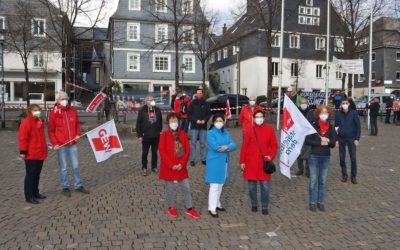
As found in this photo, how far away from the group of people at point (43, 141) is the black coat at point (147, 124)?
2.06 m

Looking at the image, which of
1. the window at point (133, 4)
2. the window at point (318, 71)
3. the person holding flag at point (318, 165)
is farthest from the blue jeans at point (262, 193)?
the window at point (318, 71)

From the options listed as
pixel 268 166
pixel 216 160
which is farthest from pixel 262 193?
pixel 216 160

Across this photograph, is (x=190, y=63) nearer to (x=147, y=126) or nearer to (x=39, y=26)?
(x=39, y=26)

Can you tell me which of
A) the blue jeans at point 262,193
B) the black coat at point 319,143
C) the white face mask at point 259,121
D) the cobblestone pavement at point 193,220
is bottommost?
the cobblestone pavement at point 193,220

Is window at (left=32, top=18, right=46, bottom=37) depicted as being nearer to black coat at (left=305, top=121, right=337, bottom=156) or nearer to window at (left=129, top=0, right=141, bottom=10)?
window at (left=129, top=0, right=141, bottom=10)

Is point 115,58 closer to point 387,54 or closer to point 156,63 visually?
point 156,63

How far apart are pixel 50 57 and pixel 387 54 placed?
45.8m

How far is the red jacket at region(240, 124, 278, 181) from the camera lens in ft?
22.5

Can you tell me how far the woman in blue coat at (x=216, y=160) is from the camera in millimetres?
6773

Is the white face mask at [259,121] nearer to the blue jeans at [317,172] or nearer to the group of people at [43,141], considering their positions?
the blue jeans at [317,172]

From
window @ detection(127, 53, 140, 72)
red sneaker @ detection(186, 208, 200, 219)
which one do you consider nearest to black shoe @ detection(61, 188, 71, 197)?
red sneaker @ detection(186, 208, 200, 219)

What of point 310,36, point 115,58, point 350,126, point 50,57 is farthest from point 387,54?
point 350,126

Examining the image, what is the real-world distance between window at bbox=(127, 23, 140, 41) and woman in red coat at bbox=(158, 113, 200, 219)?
4222cm

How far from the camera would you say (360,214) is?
277 inches
